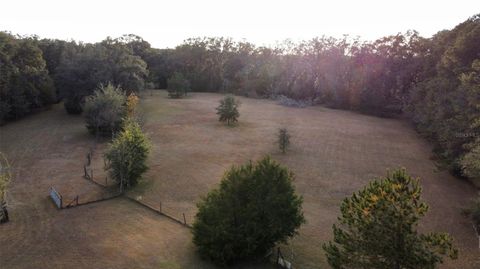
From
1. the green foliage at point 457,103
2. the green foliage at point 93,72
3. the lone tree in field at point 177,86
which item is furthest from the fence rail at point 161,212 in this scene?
the lone tree in field at point 177,86

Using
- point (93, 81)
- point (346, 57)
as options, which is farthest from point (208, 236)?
point (346, 57)

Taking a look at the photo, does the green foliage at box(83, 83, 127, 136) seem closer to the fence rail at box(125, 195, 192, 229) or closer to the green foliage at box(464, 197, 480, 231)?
the fence rail at box(125, 195, 192, 229)

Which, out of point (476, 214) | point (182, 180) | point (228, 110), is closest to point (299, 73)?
point (228, 110)

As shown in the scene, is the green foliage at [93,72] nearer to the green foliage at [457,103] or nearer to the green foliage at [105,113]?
the green foliage at [105,113]

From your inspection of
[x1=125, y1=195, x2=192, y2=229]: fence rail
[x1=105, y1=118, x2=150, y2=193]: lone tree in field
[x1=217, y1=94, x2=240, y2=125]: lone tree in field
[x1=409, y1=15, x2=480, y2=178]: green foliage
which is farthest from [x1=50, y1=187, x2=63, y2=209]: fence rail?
[x1=217, y1=94, x2=240, y2=125]: lone tree in field

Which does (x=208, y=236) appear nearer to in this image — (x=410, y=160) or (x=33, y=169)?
(x=33, y=169)

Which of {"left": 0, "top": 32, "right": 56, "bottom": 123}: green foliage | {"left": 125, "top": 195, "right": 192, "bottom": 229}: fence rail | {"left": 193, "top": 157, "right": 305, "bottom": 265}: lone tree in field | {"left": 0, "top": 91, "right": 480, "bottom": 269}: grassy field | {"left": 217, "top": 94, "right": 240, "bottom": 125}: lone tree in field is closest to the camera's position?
{"left": 193, "top": 157, "right": 305, "bottom": 265}: lone tree in field

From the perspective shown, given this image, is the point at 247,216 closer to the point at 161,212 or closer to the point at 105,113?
the point at 161,212
